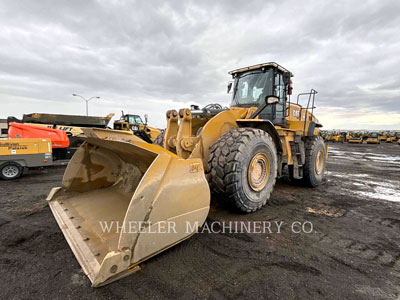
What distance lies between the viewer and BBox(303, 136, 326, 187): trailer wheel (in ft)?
17.5

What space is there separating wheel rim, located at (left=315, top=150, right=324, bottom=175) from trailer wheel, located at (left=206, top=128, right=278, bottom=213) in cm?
296

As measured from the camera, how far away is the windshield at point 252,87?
449 cm

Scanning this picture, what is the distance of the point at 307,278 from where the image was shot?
195 centimetres

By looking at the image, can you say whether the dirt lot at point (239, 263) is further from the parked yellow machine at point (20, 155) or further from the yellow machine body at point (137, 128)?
the yellow machine body at point (137, 128)

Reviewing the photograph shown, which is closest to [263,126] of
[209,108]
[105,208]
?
[209,108]

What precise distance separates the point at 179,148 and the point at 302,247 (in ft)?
6.80

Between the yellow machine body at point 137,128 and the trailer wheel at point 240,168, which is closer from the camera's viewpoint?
the trailer wheel at point 240,168

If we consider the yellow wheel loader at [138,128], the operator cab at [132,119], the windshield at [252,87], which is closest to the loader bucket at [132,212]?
the windshield at [252,87]

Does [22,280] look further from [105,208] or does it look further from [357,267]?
[357,267]

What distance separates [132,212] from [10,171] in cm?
640

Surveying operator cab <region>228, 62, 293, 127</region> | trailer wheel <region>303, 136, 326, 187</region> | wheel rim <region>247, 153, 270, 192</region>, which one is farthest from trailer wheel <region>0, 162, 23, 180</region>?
trailer wheel <region>303, 136, 326, 187</region>

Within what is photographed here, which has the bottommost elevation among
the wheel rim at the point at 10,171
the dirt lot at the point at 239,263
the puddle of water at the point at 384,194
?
the puddle of water at the point at 384,194

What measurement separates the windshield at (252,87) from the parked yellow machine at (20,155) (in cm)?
577

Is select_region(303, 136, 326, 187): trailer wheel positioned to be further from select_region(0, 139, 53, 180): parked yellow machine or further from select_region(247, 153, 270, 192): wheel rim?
select_region(0, 139, 53, 180): parked yellow machine
